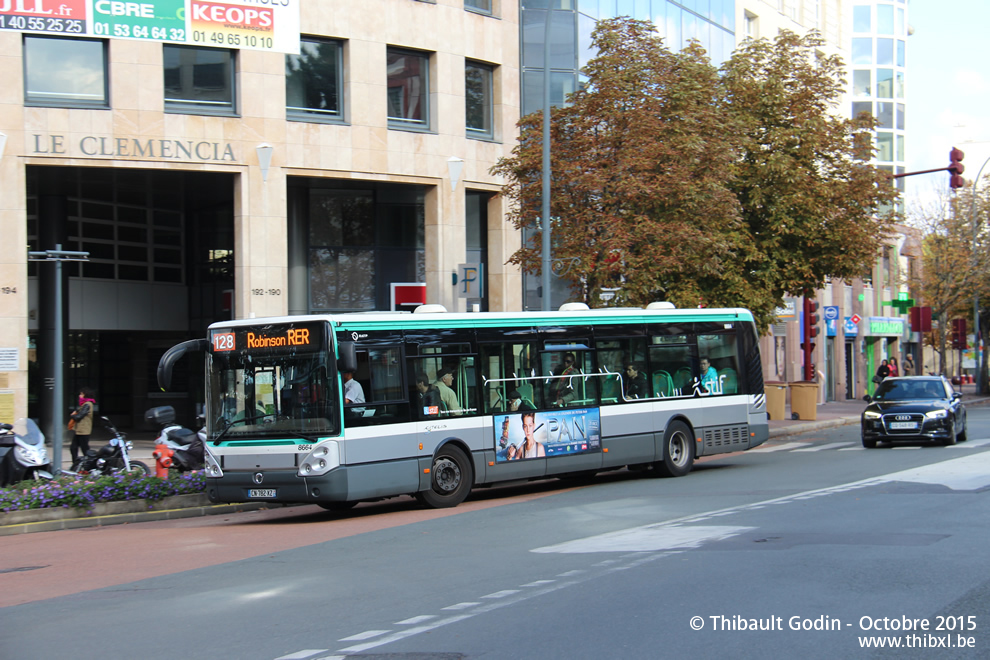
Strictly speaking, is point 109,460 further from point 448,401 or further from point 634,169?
point 634,169

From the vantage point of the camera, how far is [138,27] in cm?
2352

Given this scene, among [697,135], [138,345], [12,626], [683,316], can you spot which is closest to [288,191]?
[138,345]

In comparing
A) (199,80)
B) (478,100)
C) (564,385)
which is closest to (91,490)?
(564,385)

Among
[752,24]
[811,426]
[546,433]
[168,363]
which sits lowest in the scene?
[811,426]

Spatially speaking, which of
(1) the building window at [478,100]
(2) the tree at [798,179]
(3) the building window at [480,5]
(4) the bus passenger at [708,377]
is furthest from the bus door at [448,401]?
(3) the building window at [480,5]

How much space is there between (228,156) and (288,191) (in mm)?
2561

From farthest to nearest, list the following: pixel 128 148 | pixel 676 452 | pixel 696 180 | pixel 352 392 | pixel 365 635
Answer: pixel 128 148
pixel 696 180
pixel 676 452
pixel 352 392
pixel 365 635

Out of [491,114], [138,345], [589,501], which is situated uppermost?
[491,114]

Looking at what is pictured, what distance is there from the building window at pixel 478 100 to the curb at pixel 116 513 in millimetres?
15466

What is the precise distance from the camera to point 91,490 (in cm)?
1438

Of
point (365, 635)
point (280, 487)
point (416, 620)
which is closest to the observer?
point (365, 635)

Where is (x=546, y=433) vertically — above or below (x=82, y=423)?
above

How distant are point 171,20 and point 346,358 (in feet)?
45.5

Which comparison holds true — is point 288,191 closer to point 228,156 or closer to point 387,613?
point 228,156
